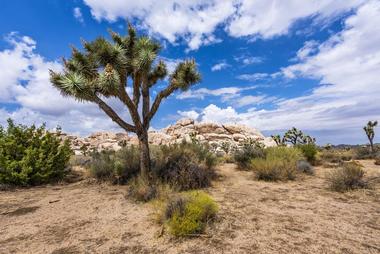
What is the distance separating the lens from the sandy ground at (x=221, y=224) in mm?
3986

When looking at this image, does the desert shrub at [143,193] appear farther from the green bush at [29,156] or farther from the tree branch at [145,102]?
the green bush at [29,156]

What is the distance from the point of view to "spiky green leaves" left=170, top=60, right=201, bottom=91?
9352 mm

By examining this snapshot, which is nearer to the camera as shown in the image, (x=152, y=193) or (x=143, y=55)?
(x=152, y=193)

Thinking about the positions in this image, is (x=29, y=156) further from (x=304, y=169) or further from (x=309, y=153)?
(x=309, y=153)

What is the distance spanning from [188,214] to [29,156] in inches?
327

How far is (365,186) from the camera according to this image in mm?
7652

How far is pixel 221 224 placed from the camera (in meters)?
4.79

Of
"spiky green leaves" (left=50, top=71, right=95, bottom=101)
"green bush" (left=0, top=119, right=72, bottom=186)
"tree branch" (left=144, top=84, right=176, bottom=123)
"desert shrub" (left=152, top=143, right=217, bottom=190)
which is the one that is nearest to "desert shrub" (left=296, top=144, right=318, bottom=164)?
"desert shrub" (left=152, top=143, right=217, bottom=190)

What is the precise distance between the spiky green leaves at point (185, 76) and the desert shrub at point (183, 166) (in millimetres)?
2681

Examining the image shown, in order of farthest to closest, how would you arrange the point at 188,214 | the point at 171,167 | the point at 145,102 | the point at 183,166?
1. the point at 145,102
2. the point at 171,167
3. the point at 183,166
4. the point at 188,214

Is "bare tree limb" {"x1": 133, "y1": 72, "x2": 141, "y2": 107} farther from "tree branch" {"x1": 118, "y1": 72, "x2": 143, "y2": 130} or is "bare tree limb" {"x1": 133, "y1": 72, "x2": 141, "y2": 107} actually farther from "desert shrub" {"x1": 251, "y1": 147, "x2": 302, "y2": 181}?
"desert shrub" {"x1": 251, "y1": 147, "x2": 302, "y2": 181}

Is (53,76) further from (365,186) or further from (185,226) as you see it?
(365,186)

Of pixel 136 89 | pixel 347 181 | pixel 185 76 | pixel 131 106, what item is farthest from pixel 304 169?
pixel 136 89

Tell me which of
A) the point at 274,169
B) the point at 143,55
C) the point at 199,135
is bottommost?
the point at 274,169
